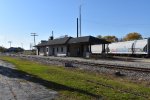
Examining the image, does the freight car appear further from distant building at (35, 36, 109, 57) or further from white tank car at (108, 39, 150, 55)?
distant building at (35, 36, 109, 57)

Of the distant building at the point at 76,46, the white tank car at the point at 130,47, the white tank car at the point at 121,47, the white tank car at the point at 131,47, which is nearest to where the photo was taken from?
the white tank car at the point at 130,47

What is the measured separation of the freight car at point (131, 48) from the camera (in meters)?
52.2

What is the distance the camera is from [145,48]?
171 feet

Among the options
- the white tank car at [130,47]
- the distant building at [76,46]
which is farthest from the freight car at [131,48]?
the distant building at [76,46]

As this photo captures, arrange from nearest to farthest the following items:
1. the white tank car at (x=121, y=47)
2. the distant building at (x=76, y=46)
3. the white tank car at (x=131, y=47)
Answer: the white tank car at (x=131, y=47) → the distant building at (x=76, y=46) → the white tank car at (x=121, y=47)

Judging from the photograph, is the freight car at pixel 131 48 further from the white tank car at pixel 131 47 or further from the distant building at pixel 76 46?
the distant building at pixel 76 46

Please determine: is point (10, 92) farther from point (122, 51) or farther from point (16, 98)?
point (122, 51)

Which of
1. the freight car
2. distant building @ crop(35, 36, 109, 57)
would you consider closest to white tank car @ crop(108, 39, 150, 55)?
the freight car

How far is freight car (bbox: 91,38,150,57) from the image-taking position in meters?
52.2

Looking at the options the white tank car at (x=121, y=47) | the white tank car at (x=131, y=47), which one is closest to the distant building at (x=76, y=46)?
the white tank car at (x=121, y=47)

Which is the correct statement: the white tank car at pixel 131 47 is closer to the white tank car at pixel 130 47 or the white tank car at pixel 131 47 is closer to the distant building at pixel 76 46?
the white tank car at pixel 130 47

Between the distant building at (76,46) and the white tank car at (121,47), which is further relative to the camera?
the white tank car at (121,47)

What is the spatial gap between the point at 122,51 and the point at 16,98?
53331 mm

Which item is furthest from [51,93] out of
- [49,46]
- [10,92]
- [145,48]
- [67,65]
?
[49,46]
